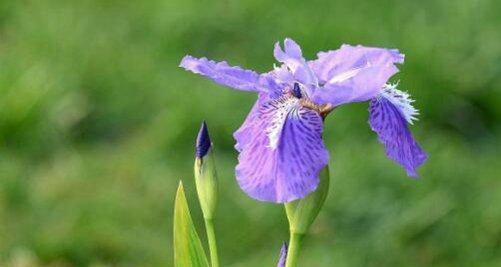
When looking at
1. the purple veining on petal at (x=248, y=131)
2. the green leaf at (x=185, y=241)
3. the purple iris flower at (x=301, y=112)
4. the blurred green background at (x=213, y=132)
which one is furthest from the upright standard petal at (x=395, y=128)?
the blurred green background at (x=213, y=132)

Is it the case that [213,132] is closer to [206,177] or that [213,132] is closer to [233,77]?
[206,177]

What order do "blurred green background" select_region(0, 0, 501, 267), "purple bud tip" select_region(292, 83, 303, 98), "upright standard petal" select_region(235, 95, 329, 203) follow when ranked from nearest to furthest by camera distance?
"upright standard petal" select_region(235, 95, 329, 203) → "purple bud tip" select_region(292, 83, 303, 98) → "blurred green background" select_region(0, 0, 501, 267)

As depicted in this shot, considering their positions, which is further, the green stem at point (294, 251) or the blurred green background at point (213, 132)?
the blurred green background at point (213, 132)

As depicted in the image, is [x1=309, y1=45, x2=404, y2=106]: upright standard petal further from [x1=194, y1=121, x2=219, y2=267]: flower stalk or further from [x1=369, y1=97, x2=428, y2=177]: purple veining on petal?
[x1=194, y1=121, x2=219, y2=267]: flower stalk

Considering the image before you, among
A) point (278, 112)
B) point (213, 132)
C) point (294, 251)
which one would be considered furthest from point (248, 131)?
point (213, 132)

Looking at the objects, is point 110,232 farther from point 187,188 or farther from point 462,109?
point 462,109

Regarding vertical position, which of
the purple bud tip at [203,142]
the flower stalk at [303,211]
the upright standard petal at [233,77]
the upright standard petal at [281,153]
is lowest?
the flower stalk at [303,211]

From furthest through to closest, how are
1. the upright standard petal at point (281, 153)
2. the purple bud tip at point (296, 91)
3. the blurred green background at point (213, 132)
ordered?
the blurred green background at point (213, 132), the purple bud tip at point (296, 91), the upright standard petal at point (281, 153)

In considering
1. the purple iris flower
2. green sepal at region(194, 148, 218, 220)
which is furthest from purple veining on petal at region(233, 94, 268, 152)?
green sepal at region(194, 148, 218, 220)

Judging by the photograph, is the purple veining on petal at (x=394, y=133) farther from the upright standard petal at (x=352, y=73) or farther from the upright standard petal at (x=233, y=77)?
the upright standard petal at (x=233, y=77)
